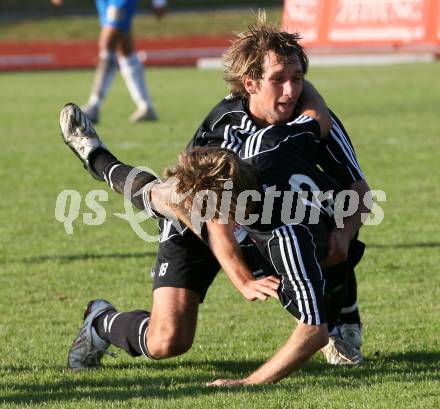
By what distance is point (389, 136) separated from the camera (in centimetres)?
1324

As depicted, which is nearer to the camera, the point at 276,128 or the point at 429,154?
the point at 276,128

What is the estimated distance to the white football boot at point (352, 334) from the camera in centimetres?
534

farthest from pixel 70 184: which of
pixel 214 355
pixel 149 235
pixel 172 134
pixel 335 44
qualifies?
pixel 335 44

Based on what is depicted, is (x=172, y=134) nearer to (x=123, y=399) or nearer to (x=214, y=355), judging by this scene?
(x=214, y=355)

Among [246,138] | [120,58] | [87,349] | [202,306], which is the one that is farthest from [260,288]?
[120,58]

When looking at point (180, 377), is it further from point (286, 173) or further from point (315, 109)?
point (315, 109)

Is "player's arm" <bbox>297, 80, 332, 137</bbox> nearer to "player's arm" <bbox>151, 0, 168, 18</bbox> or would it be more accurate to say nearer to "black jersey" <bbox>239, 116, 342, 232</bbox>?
"black jersey" <bbox>239, 116, 342, 232</bbox>

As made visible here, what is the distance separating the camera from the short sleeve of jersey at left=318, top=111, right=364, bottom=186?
5254 millimetres

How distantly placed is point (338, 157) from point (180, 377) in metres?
1.25

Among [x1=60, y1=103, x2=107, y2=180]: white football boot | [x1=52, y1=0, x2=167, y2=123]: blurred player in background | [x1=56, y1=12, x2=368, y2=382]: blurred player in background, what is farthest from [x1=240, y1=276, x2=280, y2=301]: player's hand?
[x1=52, y1=0, x2=167, y2=123]: blurred player in background

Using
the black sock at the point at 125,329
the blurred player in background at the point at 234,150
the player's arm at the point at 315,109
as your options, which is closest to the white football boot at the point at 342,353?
the blurred player in background at the point at 234,150

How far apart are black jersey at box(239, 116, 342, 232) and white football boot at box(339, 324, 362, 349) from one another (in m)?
0.59

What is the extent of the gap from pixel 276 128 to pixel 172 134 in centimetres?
874

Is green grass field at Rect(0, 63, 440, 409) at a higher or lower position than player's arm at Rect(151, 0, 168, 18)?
lower
